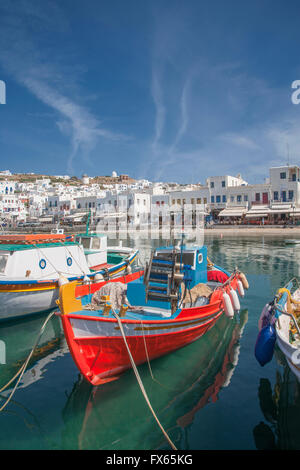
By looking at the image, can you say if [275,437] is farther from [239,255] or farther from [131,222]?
[131,222]

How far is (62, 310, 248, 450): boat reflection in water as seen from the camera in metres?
5.57

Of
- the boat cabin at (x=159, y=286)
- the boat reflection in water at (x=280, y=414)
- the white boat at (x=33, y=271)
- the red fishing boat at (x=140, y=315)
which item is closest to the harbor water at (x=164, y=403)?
the boat reflection in water at (x=280, y=414)

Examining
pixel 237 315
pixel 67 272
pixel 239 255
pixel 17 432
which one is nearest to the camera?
pixel 17 432

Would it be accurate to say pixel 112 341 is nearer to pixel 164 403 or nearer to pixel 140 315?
pixel 140 315

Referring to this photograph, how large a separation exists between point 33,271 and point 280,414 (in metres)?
10.3

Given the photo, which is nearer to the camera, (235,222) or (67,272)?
(67,272)

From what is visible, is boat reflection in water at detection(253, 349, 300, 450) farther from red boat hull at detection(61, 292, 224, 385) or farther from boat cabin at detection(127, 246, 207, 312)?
boat cabin at detection(127, 246, 207, 312)

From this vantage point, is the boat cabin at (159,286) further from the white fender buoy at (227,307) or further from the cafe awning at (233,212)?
the cafe awning at (233,212)

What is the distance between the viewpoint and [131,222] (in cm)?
6606

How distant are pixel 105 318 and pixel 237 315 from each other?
7401 mm

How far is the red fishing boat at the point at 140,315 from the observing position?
6660mm

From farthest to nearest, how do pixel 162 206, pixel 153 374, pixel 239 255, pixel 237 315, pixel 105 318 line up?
pixel 162 206, pixel 239 255, pixel 237 315, pixel 153 374, pixel 105 318

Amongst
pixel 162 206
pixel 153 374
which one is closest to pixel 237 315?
pixel 153 374
